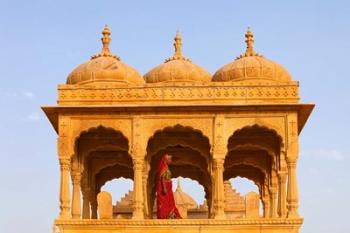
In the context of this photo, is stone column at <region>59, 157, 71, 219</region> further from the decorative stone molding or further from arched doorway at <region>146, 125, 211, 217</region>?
arched doorway at <region>146, 125, 211, 217</region>

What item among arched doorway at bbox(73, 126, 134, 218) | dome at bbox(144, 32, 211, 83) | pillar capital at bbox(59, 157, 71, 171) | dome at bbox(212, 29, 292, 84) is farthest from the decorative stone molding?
pillar capital at bbox(59, 157, 71, 171)

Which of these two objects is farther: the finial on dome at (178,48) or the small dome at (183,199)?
the small dome at (183,199)

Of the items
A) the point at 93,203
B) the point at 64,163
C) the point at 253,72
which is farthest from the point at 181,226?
the point at 93,203

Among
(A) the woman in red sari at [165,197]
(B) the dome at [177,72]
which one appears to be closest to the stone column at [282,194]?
(A) the woman in red sari at [165,197]

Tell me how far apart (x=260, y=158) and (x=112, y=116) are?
20.9 ft

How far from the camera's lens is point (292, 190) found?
77.5ft

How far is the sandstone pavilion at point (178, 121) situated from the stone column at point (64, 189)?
26mm

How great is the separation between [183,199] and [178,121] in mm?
12648

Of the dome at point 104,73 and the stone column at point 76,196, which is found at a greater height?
the dome at point 104,73

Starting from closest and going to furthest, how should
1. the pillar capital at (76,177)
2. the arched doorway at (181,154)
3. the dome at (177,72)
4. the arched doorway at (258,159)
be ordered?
the dome at (177,72)
the pillar capital at (76,177)
the arched doorway at (181,154)
the arched doorway at (258,159)

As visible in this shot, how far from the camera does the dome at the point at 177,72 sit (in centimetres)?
2545

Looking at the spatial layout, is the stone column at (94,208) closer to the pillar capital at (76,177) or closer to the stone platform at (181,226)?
the pillar capital at (76,177)

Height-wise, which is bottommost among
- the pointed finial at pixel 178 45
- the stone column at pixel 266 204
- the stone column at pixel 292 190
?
the stone column at pixel 292 190

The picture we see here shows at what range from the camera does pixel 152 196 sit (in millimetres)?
28500
